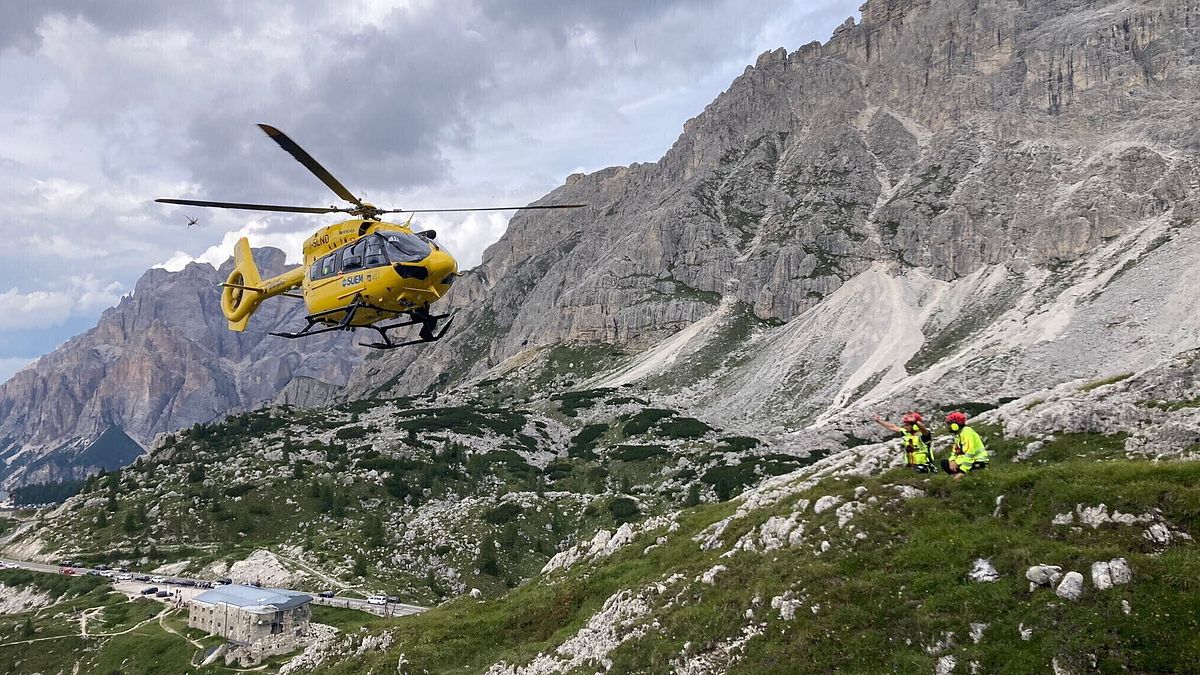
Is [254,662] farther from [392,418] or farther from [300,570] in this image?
[392,418]

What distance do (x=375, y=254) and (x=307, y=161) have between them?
144 inches

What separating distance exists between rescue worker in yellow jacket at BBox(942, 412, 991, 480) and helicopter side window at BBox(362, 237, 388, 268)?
17.9 metres

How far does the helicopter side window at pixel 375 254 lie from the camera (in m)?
22.1

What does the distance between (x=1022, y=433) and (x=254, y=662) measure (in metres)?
44.6

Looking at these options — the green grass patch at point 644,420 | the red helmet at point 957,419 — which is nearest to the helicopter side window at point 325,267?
the red helmet at point 957,419

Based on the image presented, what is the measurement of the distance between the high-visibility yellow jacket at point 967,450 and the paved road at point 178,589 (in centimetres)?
3482

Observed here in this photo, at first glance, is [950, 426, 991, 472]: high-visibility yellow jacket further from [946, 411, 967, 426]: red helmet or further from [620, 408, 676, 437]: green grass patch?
[620, 408, 676, 437]: green grass patch

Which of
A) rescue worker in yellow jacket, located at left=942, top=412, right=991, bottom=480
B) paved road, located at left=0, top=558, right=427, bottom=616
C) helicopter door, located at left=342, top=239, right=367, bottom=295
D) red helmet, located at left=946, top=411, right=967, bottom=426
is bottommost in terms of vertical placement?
paved road, located at left=0, top=558, right=427, bottom=616

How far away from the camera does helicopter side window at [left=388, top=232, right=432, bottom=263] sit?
72.0 ft

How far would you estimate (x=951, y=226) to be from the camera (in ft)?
449

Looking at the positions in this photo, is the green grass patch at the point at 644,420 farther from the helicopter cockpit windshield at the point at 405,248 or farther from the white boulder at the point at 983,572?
the white boulder at the point at 983,572

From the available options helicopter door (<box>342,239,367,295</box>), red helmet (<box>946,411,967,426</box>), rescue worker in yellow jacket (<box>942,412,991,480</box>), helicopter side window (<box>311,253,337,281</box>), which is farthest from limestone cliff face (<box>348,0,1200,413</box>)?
helicopter side window (<box>311,253,337,281</box>)

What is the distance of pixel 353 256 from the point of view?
75.1 feet

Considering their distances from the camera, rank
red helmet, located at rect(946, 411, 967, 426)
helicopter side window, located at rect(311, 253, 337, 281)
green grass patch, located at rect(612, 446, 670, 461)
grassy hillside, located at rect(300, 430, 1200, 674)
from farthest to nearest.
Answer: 1. green grass patch, located at rect(612, 446, 670, 461)
2. helicopter side window, located at rect(311, 253, 337, 281)
3. red helmet, located at rect(946, 411, 967, 426)
4. grassy hillside, located at rect(300, 430, 1200, 674)
